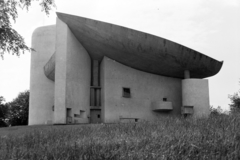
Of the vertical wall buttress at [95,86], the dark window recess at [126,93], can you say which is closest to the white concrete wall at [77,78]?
the vertical wall buttress at [95,86]

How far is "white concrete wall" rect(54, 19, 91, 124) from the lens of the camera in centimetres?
2080

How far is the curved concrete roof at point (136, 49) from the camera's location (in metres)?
21.5

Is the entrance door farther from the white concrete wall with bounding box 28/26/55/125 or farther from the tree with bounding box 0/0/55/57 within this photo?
the tree with bounding box 0/0/55/57

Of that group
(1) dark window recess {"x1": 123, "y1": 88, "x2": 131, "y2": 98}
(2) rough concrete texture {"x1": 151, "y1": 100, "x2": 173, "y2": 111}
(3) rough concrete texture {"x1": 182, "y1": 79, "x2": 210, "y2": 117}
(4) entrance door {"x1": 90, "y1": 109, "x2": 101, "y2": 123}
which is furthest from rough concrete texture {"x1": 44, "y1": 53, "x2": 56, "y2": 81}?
(3) rough concrete texture {"x1": 182, "y1": 79, "x2": 210, "y2": 117}

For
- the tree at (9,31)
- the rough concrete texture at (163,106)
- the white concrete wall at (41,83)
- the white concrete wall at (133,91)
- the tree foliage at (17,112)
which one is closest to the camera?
the tree at (9,31)

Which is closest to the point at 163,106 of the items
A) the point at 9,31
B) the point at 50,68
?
the point at 50,68

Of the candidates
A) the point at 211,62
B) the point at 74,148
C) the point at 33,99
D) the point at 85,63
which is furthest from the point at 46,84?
the point at 74,148

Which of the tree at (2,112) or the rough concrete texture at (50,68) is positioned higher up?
the rough concrete texture at (50,68)

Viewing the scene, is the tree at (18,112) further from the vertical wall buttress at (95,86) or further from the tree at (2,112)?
the vertical wall buttress at (95,86)

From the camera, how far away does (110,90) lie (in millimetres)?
24516

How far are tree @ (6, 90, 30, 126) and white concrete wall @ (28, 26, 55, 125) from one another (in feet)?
49.1

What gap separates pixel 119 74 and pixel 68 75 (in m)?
5.26

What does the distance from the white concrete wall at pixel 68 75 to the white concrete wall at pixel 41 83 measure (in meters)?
7.75

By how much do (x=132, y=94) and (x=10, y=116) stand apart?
2617 centimetres
